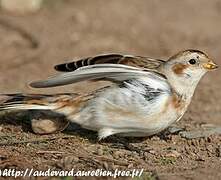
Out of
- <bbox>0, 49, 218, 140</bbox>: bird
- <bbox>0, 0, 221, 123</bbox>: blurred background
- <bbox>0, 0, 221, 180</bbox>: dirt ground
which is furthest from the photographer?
<bbox>0, 0, 221, 123</bbox>: blurred background

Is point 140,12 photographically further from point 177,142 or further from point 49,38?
point 177,142

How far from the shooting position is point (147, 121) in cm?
576

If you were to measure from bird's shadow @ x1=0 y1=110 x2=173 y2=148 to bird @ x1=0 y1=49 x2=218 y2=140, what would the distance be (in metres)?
0.20

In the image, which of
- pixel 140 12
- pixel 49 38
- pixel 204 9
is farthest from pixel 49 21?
pixel 204 9

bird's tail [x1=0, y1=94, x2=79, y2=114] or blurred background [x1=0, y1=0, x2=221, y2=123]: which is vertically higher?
bird's tail [x1=0, y1=94, x2=79, y2=114]

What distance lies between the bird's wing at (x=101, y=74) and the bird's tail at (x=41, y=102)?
0.83 feet

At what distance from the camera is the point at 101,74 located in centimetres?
566

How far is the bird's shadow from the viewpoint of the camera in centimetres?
623

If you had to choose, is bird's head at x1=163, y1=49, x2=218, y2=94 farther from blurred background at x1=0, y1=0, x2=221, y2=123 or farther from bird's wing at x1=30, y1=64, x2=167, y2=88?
blurred background at x1=0, y1=0, x2=221, y2=123

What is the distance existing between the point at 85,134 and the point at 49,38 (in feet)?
14.1

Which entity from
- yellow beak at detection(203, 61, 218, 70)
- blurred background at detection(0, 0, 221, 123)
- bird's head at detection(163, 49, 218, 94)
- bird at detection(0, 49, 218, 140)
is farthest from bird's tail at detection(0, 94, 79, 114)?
blurred background at detection(0, 0, 221, 123)

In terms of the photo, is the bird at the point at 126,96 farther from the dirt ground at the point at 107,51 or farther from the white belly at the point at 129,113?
the dirt ground at the point at 107,51

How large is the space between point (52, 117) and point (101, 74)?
0.85 m

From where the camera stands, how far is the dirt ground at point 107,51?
18.4ft
